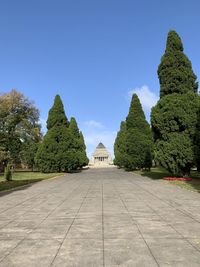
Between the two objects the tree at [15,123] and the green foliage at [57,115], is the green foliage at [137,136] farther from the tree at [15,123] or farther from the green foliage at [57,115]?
the tree at [15,123]

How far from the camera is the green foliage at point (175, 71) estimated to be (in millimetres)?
25578

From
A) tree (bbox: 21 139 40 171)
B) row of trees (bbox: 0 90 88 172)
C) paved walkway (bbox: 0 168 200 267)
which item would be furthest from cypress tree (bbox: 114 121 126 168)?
paved walkway (bbox: 0 168 200 267)

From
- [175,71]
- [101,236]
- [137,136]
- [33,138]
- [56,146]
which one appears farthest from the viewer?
[33,138]

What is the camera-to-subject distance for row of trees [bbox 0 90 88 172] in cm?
4612

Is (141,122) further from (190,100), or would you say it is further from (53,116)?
(190,100)

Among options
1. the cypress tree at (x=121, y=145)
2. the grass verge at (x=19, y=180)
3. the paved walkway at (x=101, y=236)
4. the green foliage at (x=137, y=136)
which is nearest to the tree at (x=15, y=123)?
the cypress tree at (x=121, y=145)

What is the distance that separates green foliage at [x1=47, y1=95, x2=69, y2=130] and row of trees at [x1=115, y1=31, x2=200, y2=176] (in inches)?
951

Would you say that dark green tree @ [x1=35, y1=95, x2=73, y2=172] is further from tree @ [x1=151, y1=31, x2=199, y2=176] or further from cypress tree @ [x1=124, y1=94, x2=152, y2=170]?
tree @ [x1=151, y1=31, x2=199, y2=176]

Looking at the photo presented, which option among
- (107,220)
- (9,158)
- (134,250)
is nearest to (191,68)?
(107,220)

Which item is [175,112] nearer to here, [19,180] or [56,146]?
[19,180]

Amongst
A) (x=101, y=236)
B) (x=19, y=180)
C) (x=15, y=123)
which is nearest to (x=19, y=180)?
(x=19, y=180)

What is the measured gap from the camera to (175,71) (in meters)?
25.6

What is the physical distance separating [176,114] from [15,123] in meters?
37.8

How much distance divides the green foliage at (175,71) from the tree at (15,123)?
109ft
